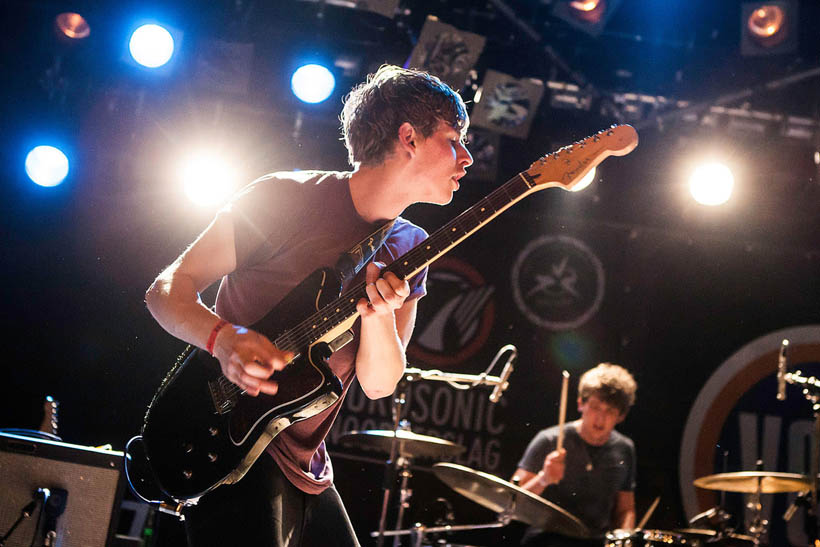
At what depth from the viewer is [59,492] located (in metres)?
3.36

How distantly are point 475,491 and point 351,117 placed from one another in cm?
302

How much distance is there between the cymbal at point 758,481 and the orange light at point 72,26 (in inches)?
239

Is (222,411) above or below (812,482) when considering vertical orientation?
below

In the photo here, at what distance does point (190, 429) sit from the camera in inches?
90.9

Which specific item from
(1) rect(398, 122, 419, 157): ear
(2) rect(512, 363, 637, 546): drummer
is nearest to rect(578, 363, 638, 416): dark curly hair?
(2) rect(512, 363, 637, 546): drummer

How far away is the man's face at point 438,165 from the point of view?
275cm

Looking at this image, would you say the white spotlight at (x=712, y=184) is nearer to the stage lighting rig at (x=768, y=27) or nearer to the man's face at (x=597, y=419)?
the stage lighting rig at (x=768, y=27)

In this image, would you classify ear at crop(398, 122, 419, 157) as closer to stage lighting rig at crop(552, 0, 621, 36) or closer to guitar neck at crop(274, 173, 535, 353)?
guitar neck at crop(274, 173, 535, 353)

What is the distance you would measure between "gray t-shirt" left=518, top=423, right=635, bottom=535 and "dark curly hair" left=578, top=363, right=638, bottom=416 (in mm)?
333

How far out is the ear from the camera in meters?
2.76

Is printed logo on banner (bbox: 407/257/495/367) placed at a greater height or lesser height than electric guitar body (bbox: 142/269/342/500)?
greater

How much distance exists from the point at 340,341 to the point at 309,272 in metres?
0.24

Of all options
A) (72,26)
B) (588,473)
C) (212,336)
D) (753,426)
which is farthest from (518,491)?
(72,26)

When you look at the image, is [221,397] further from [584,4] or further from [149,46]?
[149,46]
